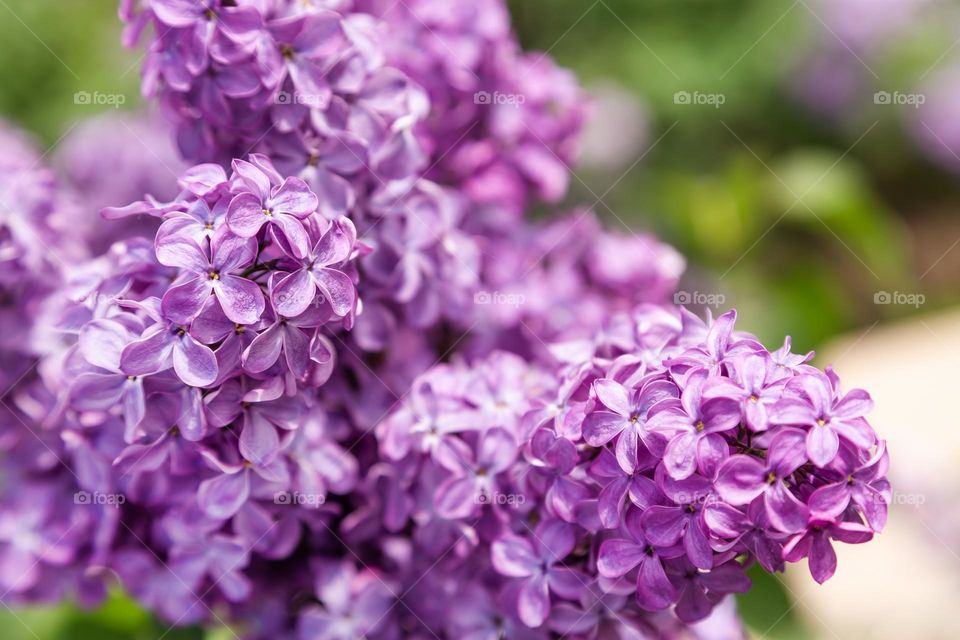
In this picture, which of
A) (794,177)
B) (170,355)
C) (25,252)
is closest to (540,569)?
(170,355)

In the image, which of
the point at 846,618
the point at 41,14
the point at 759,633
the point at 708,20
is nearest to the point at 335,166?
the point at 759,633

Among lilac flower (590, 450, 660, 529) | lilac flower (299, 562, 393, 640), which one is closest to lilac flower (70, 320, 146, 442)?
lilac flower (299, 562, 393, 640)

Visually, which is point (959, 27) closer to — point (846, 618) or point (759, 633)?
point (846, 618)

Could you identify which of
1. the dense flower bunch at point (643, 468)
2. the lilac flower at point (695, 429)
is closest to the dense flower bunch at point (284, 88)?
the dense flower bunch at point (643, 468)

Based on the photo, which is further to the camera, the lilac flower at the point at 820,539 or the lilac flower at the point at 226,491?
the lilac flower at the point at 226,491

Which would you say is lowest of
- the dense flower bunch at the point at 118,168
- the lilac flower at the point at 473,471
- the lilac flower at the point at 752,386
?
the dense flower bunch at the point at 118,168

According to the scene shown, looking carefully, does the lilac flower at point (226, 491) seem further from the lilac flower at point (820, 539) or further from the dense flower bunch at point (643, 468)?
the lilac flower at point (820, 539)

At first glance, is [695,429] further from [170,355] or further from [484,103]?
[484,103]
